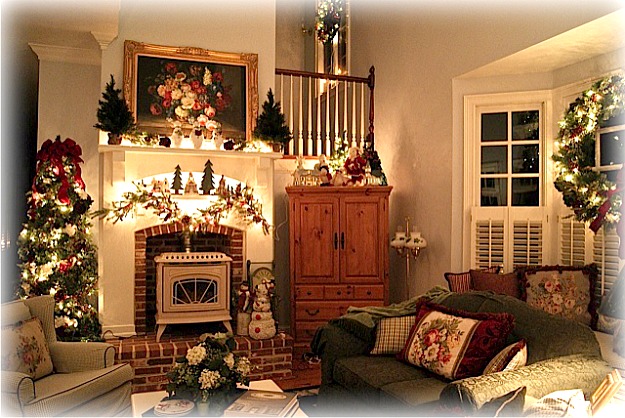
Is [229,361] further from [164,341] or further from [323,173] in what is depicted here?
[323,173]

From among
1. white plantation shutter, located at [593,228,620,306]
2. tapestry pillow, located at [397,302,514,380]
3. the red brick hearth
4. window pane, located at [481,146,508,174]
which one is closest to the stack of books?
tapestry pillow, located at [397,302,514,380]

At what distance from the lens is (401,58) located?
6113 millimetres

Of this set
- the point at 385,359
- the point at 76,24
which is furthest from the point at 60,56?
the point at 385,359

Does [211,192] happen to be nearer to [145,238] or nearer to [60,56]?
[145,238]

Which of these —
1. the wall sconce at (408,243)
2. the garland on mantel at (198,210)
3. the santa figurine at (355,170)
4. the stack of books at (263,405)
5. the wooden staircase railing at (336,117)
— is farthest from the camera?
the wooden staircase railing at (336,117)

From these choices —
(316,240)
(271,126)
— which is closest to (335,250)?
(316,240)

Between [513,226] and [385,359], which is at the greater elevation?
[513,226]

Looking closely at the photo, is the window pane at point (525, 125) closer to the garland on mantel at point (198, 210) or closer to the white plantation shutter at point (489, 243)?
the white plantation shutter at point (489, 243)

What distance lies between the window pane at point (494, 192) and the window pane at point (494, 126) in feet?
1.26

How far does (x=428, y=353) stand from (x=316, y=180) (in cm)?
283

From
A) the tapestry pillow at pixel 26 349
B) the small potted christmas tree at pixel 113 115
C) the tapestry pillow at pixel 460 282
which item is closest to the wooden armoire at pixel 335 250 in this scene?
the tapestry pillow at pixel 460 282

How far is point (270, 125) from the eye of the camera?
5492mm

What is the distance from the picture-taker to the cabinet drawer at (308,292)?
5590 mm

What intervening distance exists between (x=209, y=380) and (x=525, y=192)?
351 cm
